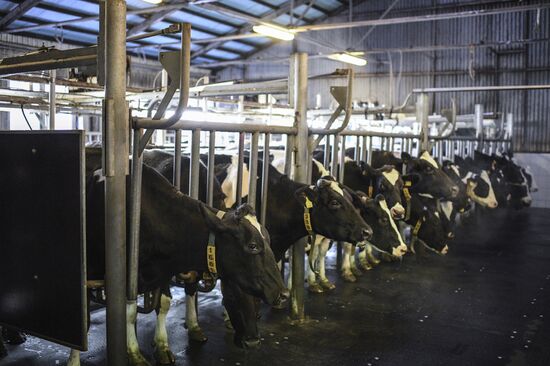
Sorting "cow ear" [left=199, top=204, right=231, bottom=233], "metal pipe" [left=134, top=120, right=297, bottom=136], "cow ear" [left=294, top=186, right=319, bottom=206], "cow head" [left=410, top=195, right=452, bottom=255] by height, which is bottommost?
"cow head" [left=410, top=195, right=452, bottom=255]

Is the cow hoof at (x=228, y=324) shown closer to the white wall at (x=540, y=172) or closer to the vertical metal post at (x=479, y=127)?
the vertical metal post at (x=479, y=127)

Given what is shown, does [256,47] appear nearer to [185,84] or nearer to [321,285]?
[321,285]

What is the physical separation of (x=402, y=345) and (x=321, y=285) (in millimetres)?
1952

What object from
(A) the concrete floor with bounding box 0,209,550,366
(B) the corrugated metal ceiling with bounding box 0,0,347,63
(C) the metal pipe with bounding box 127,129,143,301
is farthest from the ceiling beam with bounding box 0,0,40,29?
(C) the metal pipe with bounding box 127,129,143,301

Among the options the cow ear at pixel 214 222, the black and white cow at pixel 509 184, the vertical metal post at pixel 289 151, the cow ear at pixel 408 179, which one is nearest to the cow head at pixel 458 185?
the cow ear at pixel 408 179

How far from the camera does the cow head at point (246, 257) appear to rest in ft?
11.4

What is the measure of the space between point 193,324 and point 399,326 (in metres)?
1.92

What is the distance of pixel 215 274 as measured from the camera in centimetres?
363

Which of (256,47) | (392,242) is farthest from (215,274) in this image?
(256,47)

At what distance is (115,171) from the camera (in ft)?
9.59

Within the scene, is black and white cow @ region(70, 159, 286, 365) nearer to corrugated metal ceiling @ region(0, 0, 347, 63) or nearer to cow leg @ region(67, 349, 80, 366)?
cow leg @ region(67, 349, 80, 366)

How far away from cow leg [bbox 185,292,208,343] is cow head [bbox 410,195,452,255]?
4.03 metres

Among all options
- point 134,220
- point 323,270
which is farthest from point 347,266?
point 134,220

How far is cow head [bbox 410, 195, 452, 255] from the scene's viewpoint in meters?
7.82
